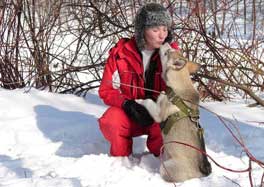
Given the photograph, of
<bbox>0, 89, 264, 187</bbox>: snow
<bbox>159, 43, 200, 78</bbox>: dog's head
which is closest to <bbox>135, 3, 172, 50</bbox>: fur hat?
<bbox>159, 43, 200, 78</bbox>: dog's head

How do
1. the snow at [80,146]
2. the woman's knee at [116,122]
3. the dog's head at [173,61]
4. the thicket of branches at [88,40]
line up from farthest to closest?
the thicket of branches at [88,40] → the woman's knee at [116,122] → the dog's head at [173,61] → the snow at [80,146]

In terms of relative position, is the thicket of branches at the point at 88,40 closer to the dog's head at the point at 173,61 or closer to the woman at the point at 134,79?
the woman at the point at 134,79

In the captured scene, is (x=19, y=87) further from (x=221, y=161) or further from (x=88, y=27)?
(x=221, y=161)

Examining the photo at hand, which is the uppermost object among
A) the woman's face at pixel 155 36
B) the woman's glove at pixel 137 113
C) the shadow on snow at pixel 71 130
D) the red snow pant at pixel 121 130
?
the woman's face at pixel 155 36

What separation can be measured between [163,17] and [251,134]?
121 centimetres

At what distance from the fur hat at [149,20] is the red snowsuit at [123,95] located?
0.08 metres

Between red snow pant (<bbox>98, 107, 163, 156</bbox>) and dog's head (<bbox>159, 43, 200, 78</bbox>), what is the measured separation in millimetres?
441

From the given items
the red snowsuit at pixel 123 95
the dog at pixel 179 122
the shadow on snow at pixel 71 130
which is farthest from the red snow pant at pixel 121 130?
the shadow on snow at pixel 71 130

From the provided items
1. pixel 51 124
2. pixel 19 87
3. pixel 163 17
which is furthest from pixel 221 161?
pixel 19 87

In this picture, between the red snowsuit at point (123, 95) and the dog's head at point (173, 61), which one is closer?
the dog's head at point (173, 61)

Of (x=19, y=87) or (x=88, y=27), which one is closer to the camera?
(x=88, y=27)

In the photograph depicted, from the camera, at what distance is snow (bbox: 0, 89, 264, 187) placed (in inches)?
129

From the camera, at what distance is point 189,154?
3170 mm

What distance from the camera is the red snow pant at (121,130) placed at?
12.1 ft
